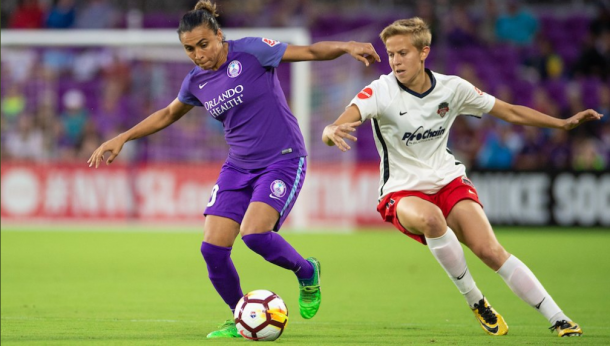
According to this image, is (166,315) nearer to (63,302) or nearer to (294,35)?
(63,302)

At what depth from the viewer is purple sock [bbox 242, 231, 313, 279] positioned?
6.52 m

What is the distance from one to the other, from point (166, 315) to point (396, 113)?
2.55 metres

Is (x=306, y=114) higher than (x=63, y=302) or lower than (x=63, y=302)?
higher

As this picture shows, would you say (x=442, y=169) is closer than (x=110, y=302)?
Yes

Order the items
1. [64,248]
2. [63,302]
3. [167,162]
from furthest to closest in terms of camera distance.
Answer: [167,162], [64,248], [63,302]

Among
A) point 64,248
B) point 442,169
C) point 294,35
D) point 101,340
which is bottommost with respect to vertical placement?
point 64,248

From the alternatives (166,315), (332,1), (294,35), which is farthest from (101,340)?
(332,1)

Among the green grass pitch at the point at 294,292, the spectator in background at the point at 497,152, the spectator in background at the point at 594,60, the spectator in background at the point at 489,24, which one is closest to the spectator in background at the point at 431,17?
the spectator in background at the point at 489,24

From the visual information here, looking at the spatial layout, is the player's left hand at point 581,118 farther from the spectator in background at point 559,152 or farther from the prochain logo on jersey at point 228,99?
the spectator in background at point 559,152

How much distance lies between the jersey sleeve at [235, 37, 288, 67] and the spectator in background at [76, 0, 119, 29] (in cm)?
1515

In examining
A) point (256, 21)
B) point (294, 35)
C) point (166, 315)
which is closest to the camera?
point (166, 315)

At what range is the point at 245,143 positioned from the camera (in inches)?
269

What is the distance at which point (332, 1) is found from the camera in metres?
22.4

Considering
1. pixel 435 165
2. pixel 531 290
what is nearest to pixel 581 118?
pixel 435 165
